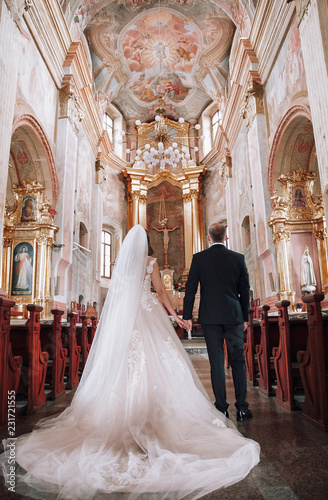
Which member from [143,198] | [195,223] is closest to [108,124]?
[143,198]

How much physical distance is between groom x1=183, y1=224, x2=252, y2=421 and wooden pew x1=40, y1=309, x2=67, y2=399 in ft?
6.23

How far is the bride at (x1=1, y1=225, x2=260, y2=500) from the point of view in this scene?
77.8 inches

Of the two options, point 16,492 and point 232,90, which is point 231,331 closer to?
point 16,492

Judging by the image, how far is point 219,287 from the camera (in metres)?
3.42

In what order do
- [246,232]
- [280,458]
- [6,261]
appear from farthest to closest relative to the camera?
[246,232]
[6,261]
[280,458]

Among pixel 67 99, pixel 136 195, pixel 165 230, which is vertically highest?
pixel 67 99

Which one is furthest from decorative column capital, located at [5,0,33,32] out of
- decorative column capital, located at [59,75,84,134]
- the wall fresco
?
the wall fresco

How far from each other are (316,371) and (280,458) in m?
1.00

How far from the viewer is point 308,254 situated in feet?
30.0

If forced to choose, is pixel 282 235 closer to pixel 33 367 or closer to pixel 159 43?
pixel 33 367

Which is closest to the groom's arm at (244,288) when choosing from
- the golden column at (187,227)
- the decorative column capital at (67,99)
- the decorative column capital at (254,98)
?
the decorative column capital at (254,98)

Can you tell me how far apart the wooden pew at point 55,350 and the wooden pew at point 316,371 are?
8.93ft

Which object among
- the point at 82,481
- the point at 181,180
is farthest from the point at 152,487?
the point at 181,180

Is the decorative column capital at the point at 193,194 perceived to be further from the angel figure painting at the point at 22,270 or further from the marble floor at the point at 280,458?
the marble floor at the point at 280,458
